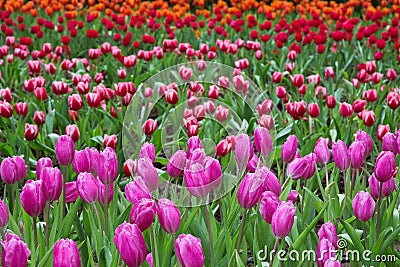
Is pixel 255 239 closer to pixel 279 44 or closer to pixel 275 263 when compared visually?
pixel 275 263

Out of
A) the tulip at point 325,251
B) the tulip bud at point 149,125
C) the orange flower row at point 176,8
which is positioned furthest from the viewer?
the orange flower row at point 176,8

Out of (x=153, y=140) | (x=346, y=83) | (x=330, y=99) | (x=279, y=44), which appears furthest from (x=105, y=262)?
(x=279, y=44)

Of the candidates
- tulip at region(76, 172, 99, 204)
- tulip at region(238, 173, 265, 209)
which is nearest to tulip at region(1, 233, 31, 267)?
tulip at region(76, 172, 99, 204)

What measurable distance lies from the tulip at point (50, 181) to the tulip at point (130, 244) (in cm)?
45

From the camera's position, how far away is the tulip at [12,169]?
7.05ft

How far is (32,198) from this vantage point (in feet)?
6.00

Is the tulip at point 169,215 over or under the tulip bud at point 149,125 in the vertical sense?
over

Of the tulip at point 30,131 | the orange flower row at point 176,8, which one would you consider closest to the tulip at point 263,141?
the tulip at point 30,131

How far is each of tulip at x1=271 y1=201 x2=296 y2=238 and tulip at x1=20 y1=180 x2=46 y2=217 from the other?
2.14 feet

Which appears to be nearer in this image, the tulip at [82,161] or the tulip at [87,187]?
the tulip at [87,187]

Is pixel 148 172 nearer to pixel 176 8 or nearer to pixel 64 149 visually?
pixel 64 149

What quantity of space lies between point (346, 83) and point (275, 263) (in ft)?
10.8

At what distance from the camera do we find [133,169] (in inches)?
89.4

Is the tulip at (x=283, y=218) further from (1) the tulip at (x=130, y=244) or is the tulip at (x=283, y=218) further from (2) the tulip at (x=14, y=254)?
(2) the tulip at (x=14, y=254)
